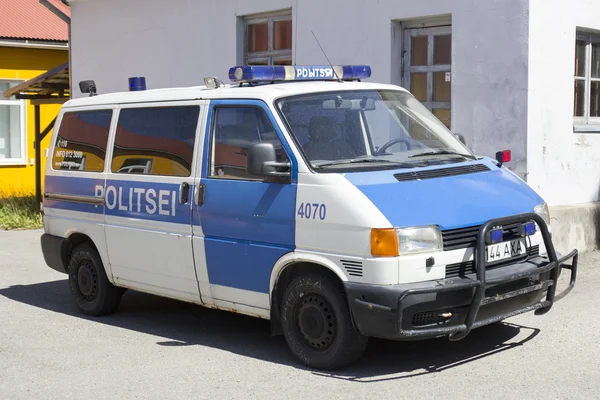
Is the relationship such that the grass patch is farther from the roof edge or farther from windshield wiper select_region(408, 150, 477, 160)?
windshield wiper select_region(408, 150, 477, 160)

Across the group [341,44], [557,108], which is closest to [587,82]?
[557,108]

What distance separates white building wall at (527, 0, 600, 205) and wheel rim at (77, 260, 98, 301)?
4.85 meters

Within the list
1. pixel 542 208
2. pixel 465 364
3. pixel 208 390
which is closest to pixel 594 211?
pixel 542 208

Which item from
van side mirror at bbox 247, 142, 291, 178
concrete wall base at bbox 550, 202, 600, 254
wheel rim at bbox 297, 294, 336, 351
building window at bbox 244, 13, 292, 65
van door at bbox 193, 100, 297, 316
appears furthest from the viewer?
building window at bbox 244, 13, 292, 65

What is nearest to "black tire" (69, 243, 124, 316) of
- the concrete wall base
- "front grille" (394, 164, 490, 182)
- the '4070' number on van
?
the '4070' number on van

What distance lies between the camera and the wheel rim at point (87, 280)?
8195 mm

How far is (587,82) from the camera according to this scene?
11.5 metres

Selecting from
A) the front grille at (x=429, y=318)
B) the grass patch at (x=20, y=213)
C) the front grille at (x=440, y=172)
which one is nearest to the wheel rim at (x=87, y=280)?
the front grille at (x=440, y=172)

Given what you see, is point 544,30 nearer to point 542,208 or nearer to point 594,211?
point 594,211

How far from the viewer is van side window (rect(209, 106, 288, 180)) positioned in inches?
260

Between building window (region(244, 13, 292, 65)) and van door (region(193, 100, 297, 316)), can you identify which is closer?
van door (region(193, 100, 297, 316))

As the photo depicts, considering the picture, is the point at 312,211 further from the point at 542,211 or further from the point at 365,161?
the point at 542,211

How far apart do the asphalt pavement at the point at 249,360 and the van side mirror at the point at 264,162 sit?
4.37 ft

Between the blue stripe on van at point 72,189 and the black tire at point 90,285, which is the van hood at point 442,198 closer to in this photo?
the blue stripe on van at point 72,189
